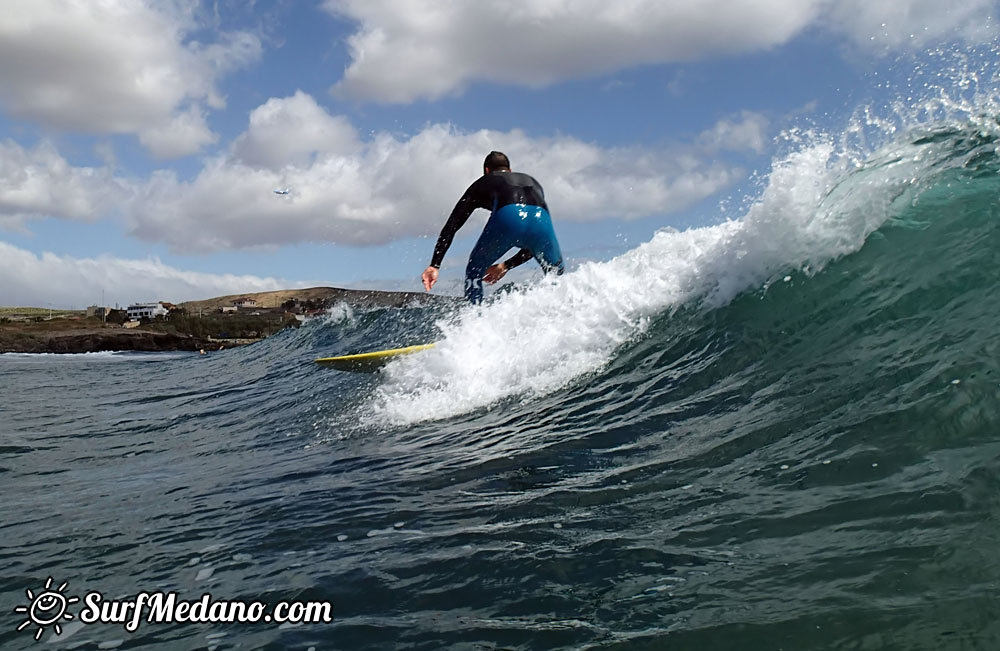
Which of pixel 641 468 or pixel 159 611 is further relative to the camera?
pixel 641 468

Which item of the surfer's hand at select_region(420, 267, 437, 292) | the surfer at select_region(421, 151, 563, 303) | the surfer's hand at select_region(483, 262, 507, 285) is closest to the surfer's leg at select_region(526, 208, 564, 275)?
the surfer at select_region(421, 151, 563, 303)

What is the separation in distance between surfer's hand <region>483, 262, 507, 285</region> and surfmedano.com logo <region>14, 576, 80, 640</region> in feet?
18.8

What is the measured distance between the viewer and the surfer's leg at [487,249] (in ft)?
25.0

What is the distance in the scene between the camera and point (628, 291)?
682 centimetres

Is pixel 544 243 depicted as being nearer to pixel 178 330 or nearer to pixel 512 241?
pixel 512 241

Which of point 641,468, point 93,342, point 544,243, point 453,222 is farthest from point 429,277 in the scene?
point 93,342

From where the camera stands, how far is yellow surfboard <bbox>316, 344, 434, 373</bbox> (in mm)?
7250

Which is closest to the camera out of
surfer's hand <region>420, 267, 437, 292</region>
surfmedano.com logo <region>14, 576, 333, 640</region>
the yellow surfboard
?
surfmedano.com logo <region>14, 576, 333, 640</region>

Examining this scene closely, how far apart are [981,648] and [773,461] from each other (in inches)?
57.4

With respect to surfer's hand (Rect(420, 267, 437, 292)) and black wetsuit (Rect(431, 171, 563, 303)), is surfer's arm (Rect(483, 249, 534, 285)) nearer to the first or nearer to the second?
black wetsuit (Rect(431, 171, 563, 303))

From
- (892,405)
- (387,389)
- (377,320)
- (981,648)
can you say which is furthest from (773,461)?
(377,320)

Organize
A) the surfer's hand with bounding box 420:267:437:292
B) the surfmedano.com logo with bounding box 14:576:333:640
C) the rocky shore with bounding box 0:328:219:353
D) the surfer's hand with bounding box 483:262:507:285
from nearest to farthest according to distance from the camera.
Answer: the surfmedano.com logo with bounding box 14:576:333:640
the surfer's hand with bounding box 420:267:437:292
the surfer's hand with bounding box 483:262:507:285
the rocky shore with bounding box 0:328:219:353

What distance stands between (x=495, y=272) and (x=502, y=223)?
671mm

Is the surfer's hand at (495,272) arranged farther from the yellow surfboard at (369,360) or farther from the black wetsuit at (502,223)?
the yellow surfboard at (369,360)
